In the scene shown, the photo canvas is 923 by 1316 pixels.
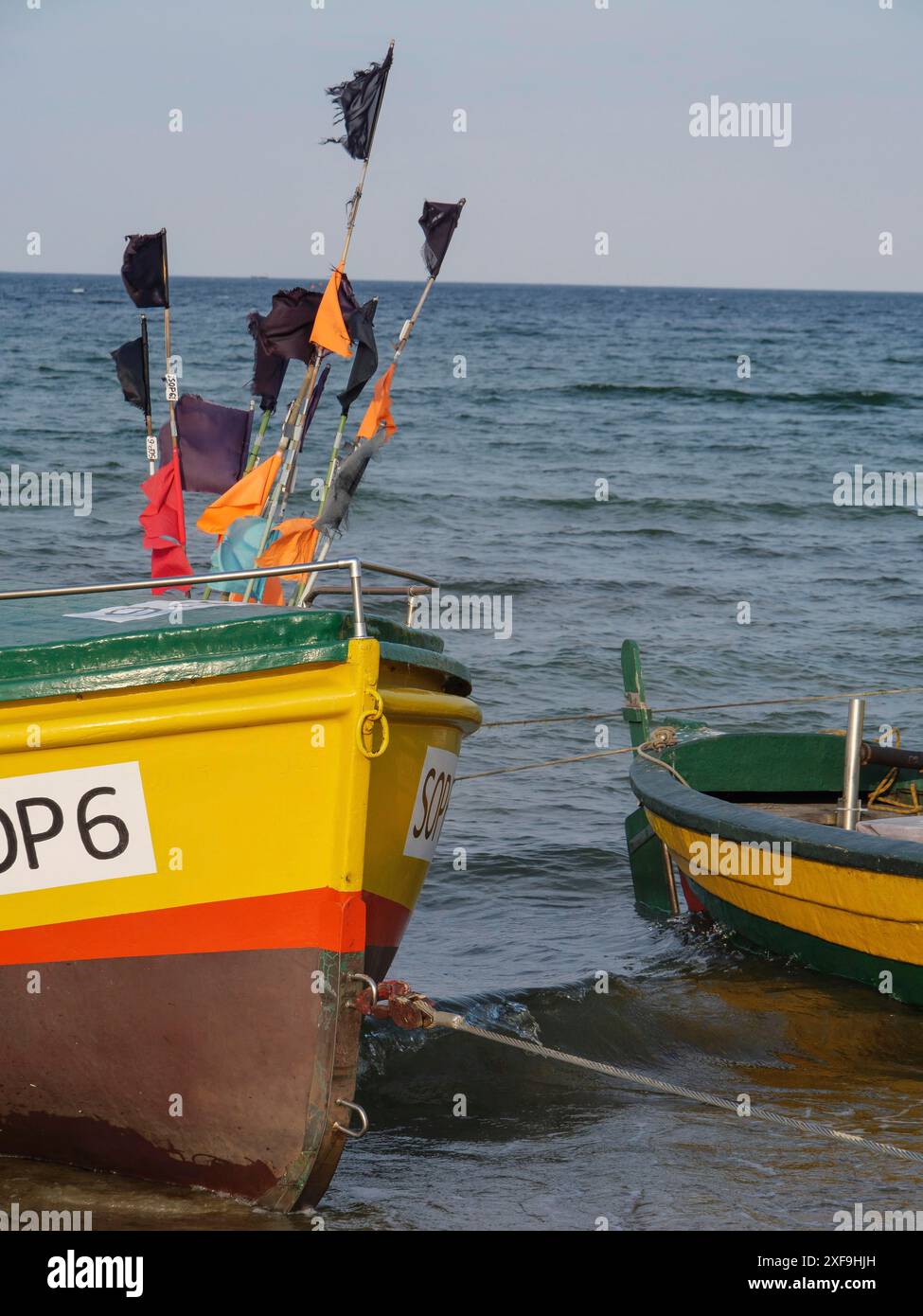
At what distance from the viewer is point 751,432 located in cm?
3059

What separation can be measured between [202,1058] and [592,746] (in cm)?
673

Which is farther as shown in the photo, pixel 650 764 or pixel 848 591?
pixel 848 591

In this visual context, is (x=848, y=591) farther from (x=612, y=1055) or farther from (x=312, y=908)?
(x=312, y=908)

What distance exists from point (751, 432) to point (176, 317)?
135 ft

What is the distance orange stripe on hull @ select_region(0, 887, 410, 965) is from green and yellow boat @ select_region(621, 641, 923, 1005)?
2448 mm

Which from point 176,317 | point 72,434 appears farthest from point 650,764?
point 176,317

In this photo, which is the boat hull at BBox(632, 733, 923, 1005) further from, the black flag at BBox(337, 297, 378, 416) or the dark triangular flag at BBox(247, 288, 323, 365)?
the dark triangular flag at BBox(247, 288, 323, 365)

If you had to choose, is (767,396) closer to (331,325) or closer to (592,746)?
(592,746)

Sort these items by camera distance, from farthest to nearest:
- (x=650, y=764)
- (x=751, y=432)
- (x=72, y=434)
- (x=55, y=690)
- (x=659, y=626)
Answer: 1. (x=751, y=432)
2. (x=72, y=434)
3. (x=659, y=626)
4. (x=650, y=764)
5. (x=55, y=690)

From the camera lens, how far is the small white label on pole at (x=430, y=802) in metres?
4.92

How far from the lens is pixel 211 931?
429cm

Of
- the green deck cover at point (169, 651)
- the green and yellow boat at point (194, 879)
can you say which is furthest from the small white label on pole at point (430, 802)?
the green deck cover at point (169, 651)

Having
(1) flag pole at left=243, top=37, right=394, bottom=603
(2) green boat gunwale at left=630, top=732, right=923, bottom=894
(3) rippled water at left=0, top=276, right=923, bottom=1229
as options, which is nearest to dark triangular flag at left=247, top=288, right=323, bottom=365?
(1) flag pole at left=243, top=37, right=394, bottom=603

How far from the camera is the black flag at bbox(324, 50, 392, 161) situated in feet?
20.2
